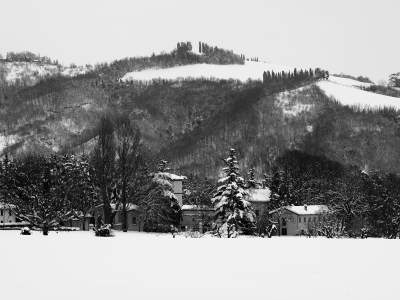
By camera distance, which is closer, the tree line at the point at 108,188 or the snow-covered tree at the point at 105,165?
the tree line at the point at 108,188

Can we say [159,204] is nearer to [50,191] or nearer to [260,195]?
[50,191]

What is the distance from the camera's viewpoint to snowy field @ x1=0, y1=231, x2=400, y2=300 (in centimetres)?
1591

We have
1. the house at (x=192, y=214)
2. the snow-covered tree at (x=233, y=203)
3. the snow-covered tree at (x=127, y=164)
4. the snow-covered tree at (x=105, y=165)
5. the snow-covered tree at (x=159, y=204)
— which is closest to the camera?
the snow-covered tree at (x=105, y=165)

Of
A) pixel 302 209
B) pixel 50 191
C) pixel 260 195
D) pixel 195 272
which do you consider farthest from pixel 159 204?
pixel 260 195

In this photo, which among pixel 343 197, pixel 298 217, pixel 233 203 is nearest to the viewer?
pixel 233 203

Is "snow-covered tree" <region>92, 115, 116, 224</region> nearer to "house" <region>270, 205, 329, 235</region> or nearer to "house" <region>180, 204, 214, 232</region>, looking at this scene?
"house" <region>180, 204, 214, 232</region>

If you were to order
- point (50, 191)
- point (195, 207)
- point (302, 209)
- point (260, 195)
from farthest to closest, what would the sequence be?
point (260, 195) → point (302, 209) → point (195, 207) → point (50, 191)

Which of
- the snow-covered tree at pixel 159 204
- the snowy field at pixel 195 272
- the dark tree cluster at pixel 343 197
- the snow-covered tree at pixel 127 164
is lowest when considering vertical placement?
the dark tree cluster at pixel 343 197

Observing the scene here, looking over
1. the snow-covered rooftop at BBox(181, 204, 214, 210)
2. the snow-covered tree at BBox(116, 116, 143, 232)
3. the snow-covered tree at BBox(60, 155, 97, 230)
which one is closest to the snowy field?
the snow-covered tree at BBox(116, 116, 143, 232)

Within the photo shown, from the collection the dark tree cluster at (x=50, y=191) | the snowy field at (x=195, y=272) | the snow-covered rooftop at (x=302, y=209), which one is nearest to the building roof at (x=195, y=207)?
the snow-covered rooftop at (x=302, y=209)

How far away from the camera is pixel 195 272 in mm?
19156

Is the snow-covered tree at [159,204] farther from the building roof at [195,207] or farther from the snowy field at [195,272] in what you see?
the snowy field at [195,272]

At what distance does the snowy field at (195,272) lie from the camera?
1591cm

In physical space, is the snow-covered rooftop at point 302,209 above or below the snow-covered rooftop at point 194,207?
below
